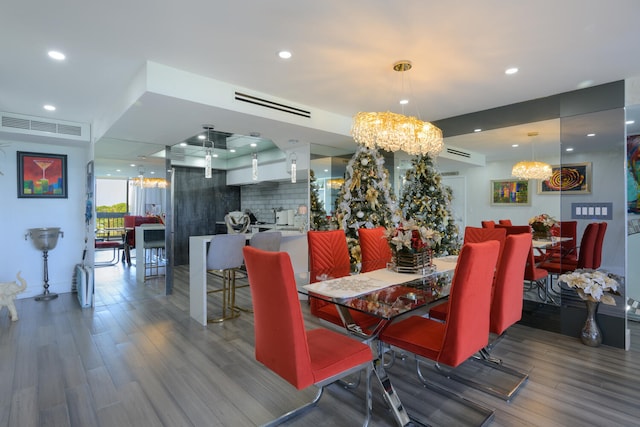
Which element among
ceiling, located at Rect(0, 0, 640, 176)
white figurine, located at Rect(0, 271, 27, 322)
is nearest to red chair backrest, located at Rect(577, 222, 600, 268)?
ceiling, located at Rect(0, 0, 640, 176)

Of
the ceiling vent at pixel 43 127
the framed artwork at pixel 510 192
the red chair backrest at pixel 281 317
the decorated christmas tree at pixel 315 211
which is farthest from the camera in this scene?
the decorated christmas tree at pixel 315 211

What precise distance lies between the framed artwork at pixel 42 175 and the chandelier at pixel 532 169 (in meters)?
6.36

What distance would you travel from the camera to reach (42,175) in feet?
15.5

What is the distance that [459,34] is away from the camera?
7.48 ft

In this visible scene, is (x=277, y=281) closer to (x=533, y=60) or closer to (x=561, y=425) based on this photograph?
(x=561, y=425)

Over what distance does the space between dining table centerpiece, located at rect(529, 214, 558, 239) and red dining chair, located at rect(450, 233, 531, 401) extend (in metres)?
1.64

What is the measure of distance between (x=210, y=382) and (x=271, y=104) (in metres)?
2.67

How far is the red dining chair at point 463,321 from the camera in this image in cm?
163

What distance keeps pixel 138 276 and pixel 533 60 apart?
6.05m

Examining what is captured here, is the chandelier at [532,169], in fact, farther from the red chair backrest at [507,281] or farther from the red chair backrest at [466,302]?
the red chair backrest at [466,302]

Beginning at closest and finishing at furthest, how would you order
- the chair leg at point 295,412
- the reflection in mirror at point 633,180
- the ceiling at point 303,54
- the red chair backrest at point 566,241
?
the chair leg at point 295,412 → the ceiling at point 303,54 → the reflection in mirror at point 633,180 → the red chair backrest at point 566,241

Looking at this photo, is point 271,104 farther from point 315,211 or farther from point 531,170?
→ point 531,170

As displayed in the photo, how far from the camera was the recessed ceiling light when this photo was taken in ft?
8.29

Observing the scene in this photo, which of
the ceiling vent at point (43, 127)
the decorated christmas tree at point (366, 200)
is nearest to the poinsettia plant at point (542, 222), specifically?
the decorated christmas tree at point (366, 200)
